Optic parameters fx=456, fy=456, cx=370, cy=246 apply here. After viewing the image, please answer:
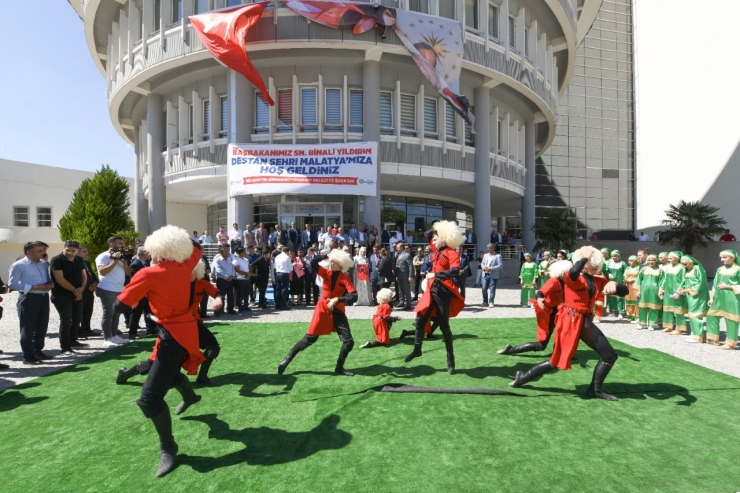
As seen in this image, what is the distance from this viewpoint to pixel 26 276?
23.6 ft

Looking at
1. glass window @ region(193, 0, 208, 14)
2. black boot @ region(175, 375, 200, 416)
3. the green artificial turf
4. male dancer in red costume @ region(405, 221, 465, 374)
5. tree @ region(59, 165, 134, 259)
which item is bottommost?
the green artificial turf

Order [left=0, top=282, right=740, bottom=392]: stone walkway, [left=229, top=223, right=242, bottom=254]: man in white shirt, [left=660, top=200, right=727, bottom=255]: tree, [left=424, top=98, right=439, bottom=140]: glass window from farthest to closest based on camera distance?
[left=660, top=200, right=727, bottom=255]: tree, [left=424, top=98, right=439, bottom=140]: glass window, [left=229, top=223, right=242, bottom=254]: man in white shirt, [left=0, top=282, right=740, bottom=392]: stone walkway

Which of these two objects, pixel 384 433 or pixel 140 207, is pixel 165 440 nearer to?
pixel 384 433

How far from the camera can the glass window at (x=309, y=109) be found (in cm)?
1895

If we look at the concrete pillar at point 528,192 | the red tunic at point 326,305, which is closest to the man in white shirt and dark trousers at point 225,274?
the red tunic at point 326,305

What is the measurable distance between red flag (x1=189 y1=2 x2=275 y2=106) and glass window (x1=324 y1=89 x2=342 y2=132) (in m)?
3.01

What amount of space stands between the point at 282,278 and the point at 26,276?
6.47 metres

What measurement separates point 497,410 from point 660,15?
136 ft

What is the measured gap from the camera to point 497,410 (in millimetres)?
4887

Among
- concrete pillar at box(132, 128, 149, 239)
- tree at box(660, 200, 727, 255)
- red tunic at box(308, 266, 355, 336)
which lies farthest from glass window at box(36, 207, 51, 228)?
tree at box(660, 200, 727, 255)

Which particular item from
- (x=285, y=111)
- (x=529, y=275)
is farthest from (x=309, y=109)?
(x=529, y=275)

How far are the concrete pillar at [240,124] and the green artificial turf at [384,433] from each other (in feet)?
38.4

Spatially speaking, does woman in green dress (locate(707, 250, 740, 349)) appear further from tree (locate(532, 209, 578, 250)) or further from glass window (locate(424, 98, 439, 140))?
tree (locate(532, 209, 578, 250))

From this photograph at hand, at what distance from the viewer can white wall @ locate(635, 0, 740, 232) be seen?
2906cm
